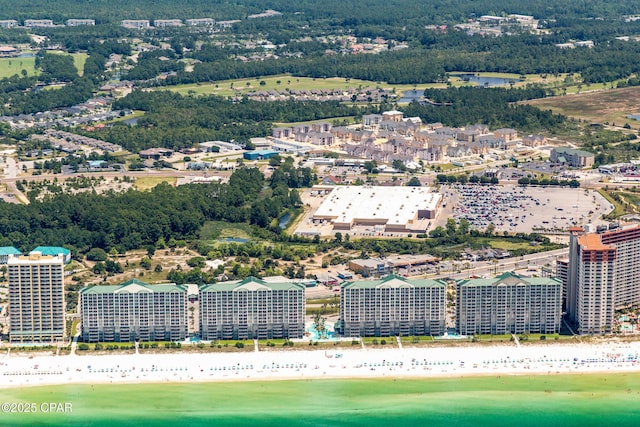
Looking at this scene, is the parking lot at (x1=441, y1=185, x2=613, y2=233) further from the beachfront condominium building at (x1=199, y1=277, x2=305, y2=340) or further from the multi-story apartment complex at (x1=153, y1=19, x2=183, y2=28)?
the multi-story apartment complex at (x1=153, y1=19, x2=183, y2=28)

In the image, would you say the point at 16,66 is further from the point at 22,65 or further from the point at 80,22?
the point at 80,22

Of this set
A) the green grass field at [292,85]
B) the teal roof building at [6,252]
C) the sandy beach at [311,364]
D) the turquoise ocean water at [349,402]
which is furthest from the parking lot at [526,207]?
the green grass field at [292,85]

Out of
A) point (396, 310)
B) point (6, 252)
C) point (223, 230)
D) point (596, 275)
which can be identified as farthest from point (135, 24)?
point (596, 275)

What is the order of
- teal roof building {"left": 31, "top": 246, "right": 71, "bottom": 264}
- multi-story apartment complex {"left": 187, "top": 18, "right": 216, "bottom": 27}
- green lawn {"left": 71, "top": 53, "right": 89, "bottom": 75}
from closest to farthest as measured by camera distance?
teal roof building {"left": 31, "top": 246, "right": 71, "bottom": 264} → green lawn {"left": 71, "top": 53, "right": 89, "bottom": 75} → multi-story apartment complex {"left": 187, "top": 18, "right": 216, "bottom": 27}

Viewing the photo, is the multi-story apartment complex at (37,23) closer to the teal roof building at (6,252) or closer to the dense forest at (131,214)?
the dense forest at (131,214)

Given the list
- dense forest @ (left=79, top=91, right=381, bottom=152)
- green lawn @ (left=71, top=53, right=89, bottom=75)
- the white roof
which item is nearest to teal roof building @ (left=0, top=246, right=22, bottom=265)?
the white roof

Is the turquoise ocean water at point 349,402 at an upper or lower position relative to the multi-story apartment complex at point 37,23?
lower
